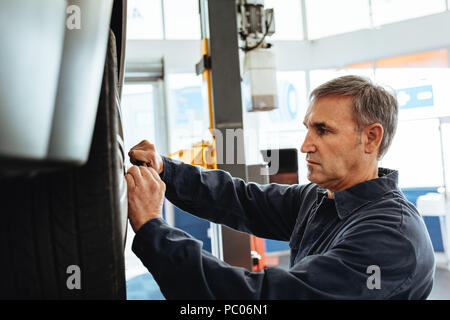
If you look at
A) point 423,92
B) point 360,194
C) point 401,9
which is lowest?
point 360,194

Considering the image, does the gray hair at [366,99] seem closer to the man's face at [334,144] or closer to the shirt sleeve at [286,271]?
the man's face at [334,144]

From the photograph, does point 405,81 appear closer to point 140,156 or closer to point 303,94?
point 303,94

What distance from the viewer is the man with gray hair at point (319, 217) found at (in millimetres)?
733

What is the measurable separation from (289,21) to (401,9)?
158 centimetres

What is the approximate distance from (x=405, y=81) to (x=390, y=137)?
449 centimetres

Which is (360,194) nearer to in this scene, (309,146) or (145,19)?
(309,146)

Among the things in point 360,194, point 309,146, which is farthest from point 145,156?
point 360,194

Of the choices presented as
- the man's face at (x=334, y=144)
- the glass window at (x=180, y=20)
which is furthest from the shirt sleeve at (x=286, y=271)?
the glass window at (x=180, y=20)

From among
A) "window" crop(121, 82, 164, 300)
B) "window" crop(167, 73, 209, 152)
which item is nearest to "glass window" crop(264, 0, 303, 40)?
"window" crop(167, 73, 209, 152)

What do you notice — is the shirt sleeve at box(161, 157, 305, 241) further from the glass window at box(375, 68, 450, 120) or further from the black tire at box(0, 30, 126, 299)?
the glass window at box(375, 68, 450, 120)

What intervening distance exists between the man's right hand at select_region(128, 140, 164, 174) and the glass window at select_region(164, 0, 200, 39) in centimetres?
459

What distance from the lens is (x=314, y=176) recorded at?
43.0 inches

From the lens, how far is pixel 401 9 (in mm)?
5234
